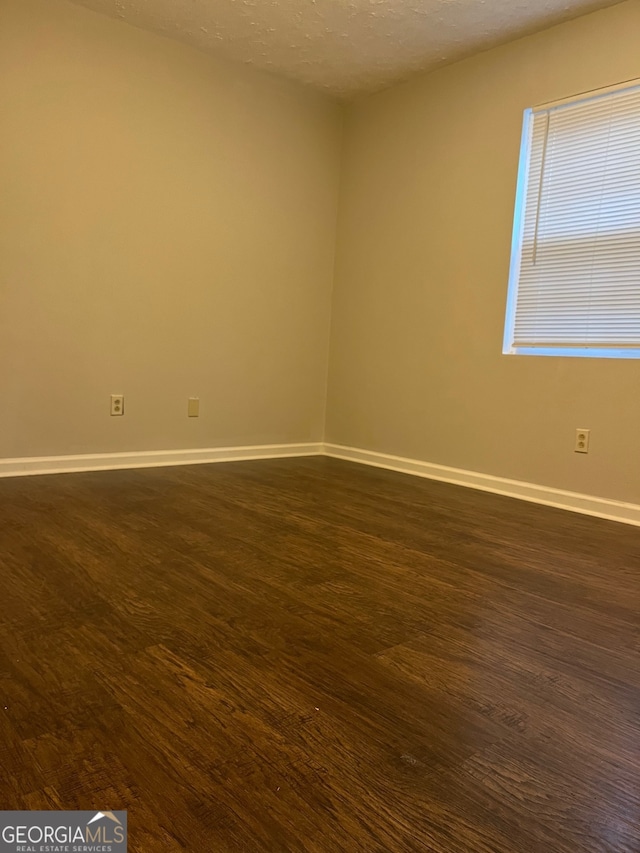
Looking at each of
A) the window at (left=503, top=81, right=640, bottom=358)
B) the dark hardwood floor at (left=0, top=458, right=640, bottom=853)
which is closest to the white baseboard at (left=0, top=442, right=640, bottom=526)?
the dark hardwood floor at (left=0, top=458, right=640, bottom=853)

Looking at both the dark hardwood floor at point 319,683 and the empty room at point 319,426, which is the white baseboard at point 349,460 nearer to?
the empty room at point 319,426

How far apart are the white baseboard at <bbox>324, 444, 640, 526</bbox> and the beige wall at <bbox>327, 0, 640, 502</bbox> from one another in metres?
0.04

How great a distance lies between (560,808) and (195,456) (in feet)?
9.57

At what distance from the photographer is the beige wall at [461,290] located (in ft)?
9.30

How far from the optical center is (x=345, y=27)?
2994 mm

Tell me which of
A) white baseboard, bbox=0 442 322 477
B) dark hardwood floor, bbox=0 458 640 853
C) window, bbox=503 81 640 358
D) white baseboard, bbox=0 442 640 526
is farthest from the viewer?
white baseboard, bbox=0 442 322 477

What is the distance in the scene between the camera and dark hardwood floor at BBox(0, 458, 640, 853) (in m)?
0.87

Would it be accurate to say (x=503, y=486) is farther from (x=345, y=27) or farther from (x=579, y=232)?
(x=345, y=27)

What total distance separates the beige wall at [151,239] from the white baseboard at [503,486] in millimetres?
508

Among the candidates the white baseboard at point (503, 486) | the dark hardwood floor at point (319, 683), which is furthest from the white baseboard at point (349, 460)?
the dark hardwood floor at point (319, 683)

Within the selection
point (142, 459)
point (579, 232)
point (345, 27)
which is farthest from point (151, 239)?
point (579, 232)

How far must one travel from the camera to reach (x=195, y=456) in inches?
141

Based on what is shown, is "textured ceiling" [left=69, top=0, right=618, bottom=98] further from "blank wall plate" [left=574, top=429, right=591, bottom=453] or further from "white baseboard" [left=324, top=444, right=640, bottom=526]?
"white baseboard" [left=324, top=444, right=640, bottom=526]

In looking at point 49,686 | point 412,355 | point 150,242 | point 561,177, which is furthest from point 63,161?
point 49,686
